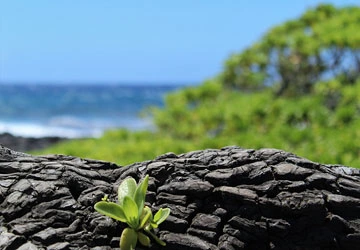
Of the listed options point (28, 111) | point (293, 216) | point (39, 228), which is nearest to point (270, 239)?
point (293, 216)

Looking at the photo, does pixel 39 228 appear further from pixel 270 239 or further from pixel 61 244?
pixel 270 239

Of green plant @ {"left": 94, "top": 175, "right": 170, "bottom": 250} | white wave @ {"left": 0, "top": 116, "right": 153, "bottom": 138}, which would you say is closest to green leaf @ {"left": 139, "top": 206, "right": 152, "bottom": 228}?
green plant @ {"left": 94, "top": 175, "right": 170, "bottom": 250}

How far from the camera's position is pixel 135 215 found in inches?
96.2

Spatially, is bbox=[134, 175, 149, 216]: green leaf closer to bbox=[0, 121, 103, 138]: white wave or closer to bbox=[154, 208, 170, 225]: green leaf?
bbox=[154, 208, 170, 225]: green leaf

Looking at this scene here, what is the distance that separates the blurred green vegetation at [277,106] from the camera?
8.58 m

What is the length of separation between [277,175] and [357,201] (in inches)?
12.6

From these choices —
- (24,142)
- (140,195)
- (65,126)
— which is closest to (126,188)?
(140,195)

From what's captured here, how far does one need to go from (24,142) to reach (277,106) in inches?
182

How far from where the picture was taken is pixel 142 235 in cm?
243

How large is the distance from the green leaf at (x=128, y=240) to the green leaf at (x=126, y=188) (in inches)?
5.2

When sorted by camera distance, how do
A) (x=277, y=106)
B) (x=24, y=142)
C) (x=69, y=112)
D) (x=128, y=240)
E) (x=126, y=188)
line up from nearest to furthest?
(x=128, y=240) → (x=126, y=188) → (x=277, y=106) → (x=24, y=142) → (x=69, y=112)

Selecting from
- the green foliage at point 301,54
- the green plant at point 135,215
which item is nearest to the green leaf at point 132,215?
the green plant at point 135,215

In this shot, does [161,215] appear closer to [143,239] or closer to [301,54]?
[143,239]

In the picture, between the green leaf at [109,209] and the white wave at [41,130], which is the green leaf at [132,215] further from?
the white wave at [41,130]
